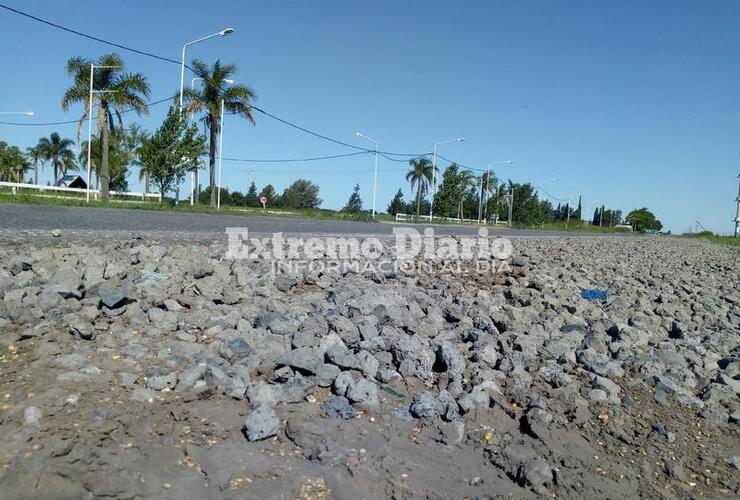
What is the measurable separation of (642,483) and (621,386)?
4.48ft

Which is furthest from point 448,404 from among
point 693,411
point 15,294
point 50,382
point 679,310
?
point 679,310

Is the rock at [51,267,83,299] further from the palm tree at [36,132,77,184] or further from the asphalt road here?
the palm tree at [36,132,77,184]

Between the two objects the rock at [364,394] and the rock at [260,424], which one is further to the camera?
the rock at [364,394]

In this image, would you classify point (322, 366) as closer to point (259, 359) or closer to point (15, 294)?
point (259, 359)

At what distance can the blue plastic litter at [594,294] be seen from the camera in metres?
7.97

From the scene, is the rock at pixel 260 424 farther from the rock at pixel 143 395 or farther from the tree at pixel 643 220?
the tree at pixel 643 220

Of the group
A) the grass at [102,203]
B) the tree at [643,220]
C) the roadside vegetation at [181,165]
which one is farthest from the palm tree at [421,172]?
the tree at [643,220]

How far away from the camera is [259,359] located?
3578 millimetres

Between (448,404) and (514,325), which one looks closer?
(448,404)

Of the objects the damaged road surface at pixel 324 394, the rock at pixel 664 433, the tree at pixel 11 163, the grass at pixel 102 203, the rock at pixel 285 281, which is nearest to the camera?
the damaged road surface at pixel 324 394

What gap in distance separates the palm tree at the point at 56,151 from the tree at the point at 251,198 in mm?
21005

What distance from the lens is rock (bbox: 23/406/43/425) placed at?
8.39ft

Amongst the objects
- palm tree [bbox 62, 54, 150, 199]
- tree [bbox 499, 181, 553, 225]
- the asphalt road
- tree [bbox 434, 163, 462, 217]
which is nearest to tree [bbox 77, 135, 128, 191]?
palm tree [bbox 62, 54, 150, 199]

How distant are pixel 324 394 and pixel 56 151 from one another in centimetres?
7457
